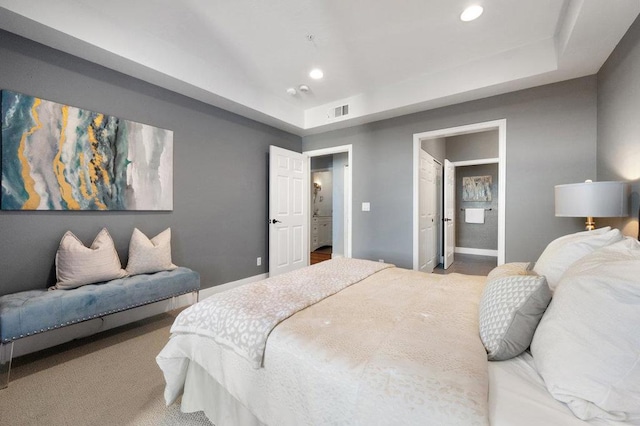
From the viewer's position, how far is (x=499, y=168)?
303 centimetres

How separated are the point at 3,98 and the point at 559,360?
363cm

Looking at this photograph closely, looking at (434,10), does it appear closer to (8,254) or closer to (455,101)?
(455,101)

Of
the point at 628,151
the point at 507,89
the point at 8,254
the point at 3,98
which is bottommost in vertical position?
the point at 8,254

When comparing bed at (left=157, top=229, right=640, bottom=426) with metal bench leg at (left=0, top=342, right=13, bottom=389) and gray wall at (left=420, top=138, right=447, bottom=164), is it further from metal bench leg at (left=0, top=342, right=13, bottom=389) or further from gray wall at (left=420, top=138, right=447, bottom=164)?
gray wall at (left=420, top=138, right=447, bottom=164)

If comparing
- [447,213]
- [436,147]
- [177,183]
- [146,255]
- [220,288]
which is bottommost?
[220,288]

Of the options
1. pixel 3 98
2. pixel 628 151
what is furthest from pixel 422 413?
pixel 3 98

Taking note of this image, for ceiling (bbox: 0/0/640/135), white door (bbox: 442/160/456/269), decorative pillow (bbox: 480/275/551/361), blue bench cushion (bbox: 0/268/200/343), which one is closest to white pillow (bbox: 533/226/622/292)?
decorative pillow (bbox: 480/275/551/361)

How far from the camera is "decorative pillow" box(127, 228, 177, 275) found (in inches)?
96.7

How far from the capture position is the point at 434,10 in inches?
84.3

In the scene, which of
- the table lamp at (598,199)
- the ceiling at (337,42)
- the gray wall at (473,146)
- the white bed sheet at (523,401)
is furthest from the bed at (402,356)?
the gray wall at (473,146)

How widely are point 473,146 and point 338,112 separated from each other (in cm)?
336

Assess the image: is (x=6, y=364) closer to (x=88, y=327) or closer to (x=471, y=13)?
(x=88, y=327)

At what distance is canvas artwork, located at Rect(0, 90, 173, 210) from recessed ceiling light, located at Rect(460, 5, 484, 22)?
123 inches

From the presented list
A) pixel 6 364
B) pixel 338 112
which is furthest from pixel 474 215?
pixel 6 364
